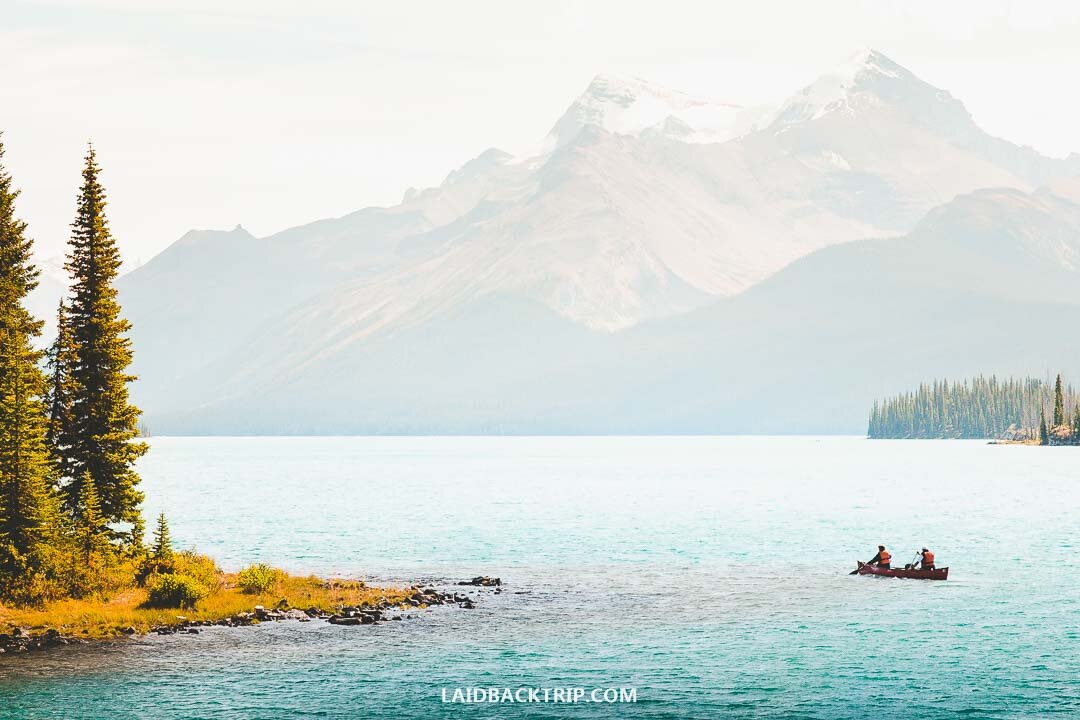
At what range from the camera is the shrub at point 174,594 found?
224 ft

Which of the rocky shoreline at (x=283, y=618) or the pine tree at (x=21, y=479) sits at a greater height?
the pine tree at (x=21, y=479)

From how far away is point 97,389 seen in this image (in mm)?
71625

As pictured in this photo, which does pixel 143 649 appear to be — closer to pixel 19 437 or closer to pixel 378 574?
pixel 19 437

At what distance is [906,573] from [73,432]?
51004 millimetres

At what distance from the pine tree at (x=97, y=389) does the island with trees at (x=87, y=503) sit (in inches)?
2.7

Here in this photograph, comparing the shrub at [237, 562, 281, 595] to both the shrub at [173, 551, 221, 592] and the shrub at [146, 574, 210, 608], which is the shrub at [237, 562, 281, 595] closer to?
the shrub at [173, 551, 221, 592]

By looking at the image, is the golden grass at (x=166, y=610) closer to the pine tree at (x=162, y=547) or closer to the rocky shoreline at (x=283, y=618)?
the rocky shoreline at (x=283, y=618)

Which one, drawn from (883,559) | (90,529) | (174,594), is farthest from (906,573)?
(90,529)

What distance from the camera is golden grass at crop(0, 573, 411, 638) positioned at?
6347 cm

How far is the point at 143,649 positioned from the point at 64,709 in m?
9.85

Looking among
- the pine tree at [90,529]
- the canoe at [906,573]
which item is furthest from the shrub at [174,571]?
the canoe at [906,573]

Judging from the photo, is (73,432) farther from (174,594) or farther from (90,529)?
(174,594)

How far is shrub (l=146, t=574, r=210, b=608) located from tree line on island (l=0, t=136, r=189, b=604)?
250 centimetres

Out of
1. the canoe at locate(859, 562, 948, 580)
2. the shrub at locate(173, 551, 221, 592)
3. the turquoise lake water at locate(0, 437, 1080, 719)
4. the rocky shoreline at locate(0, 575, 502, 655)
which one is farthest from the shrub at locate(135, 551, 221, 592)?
the canoe at locate(859, 562, 948, 580)
